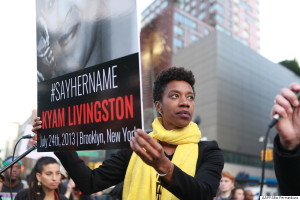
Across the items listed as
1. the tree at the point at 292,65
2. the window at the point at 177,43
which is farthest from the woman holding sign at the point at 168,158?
the tree at the point at 292,65

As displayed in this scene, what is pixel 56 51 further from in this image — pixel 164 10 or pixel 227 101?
pixel 164 10

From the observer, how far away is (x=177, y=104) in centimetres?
206

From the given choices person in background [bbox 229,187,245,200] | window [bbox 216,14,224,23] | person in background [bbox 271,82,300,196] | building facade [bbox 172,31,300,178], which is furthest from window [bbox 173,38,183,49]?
person in background [bbox 271,82,300,196]

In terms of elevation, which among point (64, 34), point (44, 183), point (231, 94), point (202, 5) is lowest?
point (44, 183)

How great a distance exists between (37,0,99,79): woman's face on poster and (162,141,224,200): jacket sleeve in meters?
0.87

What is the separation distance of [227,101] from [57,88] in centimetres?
4345

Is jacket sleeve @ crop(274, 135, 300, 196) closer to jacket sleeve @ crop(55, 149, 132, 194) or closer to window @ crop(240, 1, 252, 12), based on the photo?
jacket sleeve @ crop(55, 149, 132, 194)

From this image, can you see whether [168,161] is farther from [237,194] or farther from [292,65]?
[292,65]

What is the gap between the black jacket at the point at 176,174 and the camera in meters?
1.59

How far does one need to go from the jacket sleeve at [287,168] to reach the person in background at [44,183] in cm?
288

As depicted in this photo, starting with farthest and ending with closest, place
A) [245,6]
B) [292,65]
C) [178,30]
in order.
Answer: [245,6] < [292,65] < [178,30]

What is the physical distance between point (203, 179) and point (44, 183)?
235 centimetres

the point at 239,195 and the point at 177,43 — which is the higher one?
the point at 177,43

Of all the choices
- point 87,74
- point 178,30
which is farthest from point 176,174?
point 178,30
